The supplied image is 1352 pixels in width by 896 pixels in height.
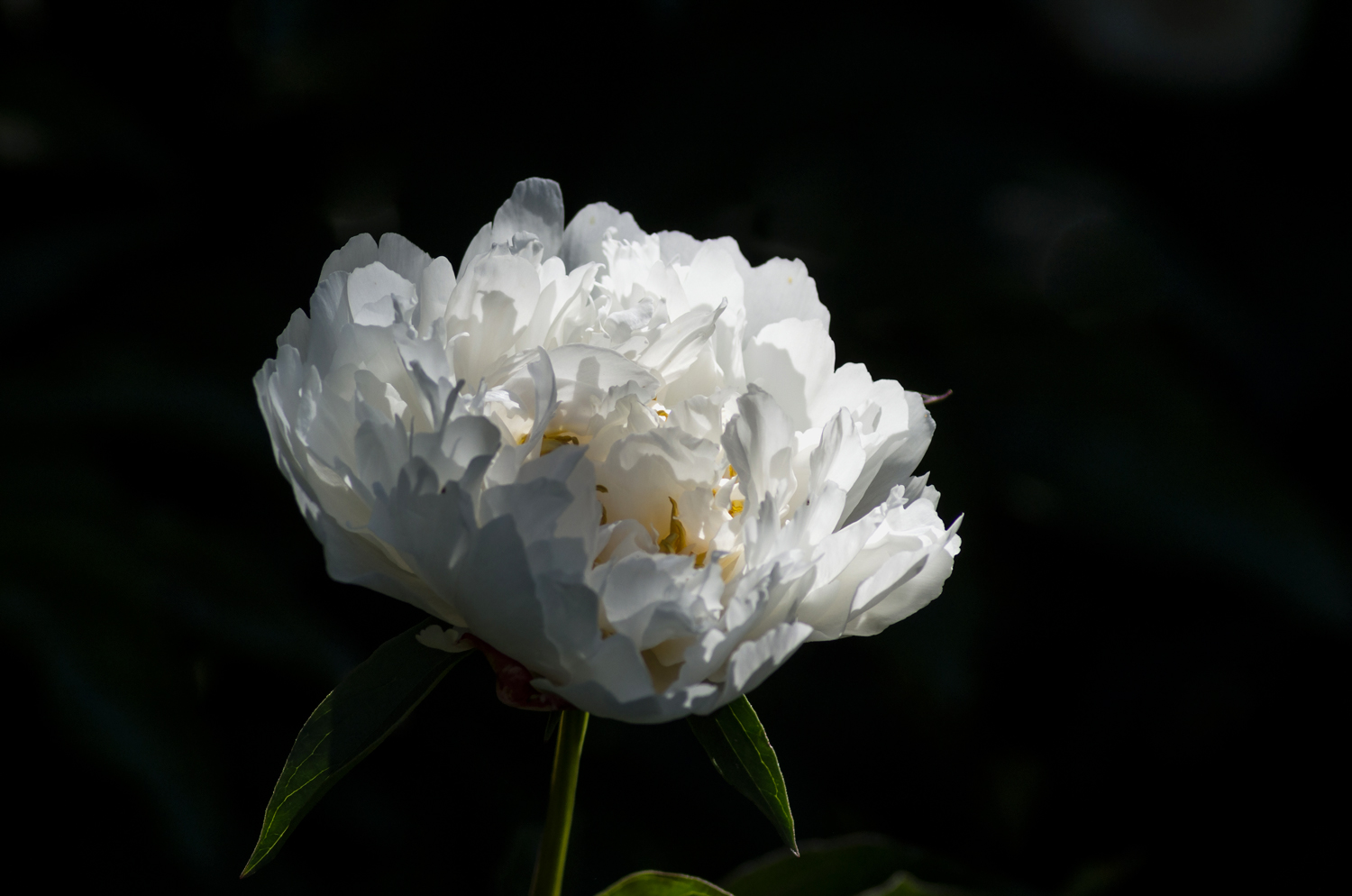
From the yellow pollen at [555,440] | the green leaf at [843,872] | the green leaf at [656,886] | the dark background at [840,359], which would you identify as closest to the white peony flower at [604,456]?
the yellow pollen at [555,440]

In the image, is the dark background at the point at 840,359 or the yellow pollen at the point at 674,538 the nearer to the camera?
the yellow pollen at the point at 674,538

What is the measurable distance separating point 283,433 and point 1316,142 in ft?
5.42

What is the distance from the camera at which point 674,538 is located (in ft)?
1.71

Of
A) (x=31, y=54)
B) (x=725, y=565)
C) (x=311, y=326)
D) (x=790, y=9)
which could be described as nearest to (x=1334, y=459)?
(x=790, y=9)

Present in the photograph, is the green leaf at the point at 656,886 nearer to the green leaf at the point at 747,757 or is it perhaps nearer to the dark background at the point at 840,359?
the green leaf at the point at 747,757

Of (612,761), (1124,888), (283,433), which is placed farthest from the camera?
(1124,888)

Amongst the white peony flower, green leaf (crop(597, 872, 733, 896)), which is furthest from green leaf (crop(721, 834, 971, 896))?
the white peony flower

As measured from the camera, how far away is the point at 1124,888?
4.21 feet

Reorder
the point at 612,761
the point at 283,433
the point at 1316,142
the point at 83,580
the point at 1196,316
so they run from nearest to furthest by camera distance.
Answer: the point at 283,433, the point at 83,580, the point at 612,761, the point at 1196,316, the point at 1316,142

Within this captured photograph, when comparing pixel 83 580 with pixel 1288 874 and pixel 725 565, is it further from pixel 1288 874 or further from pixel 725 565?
pixel 1288 874

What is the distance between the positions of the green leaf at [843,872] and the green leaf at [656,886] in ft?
0.62

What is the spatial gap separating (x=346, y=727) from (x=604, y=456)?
168 millimetres

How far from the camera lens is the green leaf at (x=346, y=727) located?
435 mm

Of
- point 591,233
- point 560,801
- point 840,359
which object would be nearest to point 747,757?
point 560,801
